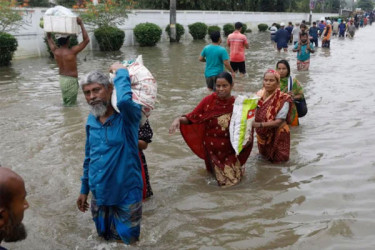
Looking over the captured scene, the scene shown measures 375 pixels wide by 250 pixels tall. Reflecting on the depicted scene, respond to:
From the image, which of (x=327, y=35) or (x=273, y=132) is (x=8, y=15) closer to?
(x=273, y=132)

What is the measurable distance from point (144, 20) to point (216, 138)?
21.8 meters

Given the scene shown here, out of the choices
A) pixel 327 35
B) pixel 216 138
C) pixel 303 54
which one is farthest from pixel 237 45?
pixel 327 35

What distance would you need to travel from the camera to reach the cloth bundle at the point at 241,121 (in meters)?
4.29

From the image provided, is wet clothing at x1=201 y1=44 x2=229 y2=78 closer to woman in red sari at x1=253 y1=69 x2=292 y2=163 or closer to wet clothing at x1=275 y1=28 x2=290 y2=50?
woman in red sari at x1=253 y1=69 x2=292 y2=163

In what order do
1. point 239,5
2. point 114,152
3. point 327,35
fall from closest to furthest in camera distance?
1. point 114,152
2. point 327,35
3. point 239,5

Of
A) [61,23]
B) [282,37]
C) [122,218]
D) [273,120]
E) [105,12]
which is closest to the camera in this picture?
[122,218]

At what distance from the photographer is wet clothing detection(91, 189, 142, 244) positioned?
302 centimetres

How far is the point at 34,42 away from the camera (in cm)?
1672

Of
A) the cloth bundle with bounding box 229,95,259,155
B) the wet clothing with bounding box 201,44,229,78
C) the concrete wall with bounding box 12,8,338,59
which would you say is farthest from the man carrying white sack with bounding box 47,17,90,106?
the concrete wall with bounding box 12,8,338,59

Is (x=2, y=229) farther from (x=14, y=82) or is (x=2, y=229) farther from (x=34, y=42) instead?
(x=34, y=42)

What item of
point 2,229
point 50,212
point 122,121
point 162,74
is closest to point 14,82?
point 162,74

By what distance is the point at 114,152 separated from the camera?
2.90 metres

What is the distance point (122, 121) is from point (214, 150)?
1873mm

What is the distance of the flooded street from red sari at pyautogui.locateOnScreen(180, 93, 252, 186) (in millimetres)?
206
